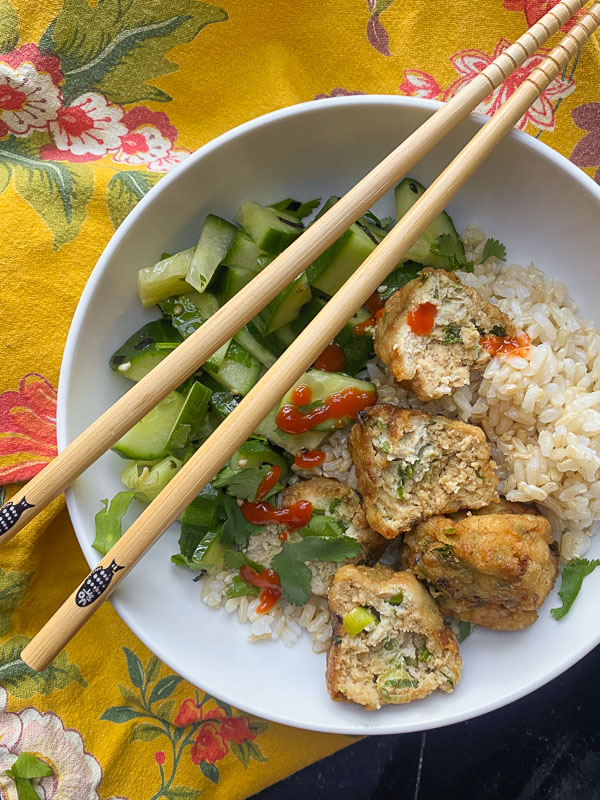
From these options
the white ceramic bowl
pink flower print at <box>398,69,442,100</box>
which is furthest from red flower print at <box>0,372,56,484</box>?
pink flower print at <box>398,69,442,100</box>

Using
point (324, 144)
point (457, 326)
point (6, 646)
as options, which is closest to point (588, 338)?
point (457, 326)

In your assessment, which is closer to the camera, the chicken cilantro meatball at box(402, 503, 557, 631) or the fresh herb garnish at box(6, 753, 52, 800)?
the chicken cilantro meatball at box(402, 503, 557, 631)

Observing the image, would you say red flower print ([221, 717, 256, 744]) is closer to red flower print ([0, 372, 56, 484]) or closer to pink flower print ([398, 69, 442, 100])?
red flower print ([0, 372, 56, 484])

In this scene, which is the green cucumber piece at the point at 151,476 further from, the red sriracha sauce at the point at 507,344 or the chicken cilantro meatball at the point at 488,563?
the red sriracha sauce at the point at 507,344

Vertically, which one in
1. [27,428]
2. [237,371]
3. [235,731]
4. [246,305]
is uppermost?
[246,305]

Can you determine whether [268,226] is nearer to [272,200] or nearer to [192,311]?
[272,200]

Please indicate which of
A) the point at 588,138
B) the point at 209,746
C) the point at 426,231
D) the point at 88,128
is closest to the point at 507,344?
the point at 426,231
